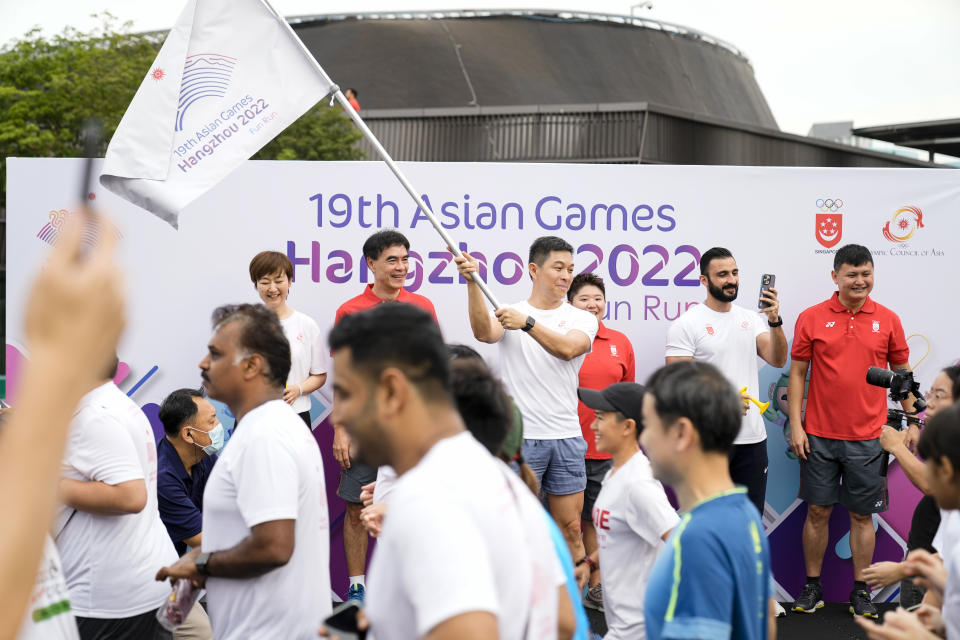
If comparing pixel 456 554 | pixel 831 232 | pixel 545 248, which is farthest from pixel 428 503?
pixel 831 232

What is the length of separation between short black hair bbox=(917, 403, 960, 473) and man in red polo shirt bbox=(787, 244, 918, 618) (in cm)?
389

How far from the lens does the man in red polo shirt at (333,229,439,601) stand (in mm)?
6016

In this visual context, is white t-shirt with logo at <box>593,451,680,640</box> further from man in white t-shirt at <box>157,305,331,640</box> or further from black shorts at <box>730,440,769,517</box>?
black shorts at <box>730,440,769,517</box>

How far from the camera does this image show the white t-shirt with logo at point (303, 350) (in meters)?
6.11

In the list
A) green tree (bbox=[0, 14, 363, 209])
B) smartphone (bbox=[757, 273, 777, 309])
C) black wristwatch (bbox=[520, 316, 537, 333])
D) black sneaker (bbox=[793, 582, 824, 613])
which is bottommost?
black sneaker (bbox=[793, 582, 824, 613])

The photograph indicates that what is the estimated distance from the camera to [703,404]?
2496 mm

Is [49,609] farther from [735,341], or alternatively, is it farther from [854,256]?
[854,256]

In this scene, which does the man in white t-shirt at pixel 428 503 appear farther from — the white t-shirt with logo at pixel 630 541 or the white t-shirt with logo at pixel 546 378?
the white t-shirt with logo at pixel 546 378

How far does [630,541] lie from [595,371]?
2.87 m

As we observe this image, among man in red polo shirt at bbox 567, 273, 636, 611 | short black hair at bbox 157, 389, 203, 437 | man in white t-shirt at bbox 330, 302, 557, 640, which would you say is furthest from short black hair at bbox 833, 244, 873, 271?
man in white t-shirt at bbox 330, 302, 557, 640

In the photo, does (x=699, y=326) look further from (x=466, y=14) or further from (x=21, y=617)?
(x=466, y=14)

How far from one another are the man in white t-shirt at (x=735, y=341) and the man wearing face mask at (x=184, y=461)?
2.96 metres

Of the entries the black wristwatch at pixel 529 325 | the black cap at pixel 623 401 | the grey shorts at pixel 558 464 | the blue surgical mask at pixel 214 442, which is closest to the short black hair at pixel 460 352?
the black cap at pixel 623 401

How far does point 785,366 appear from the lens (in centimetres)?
666
